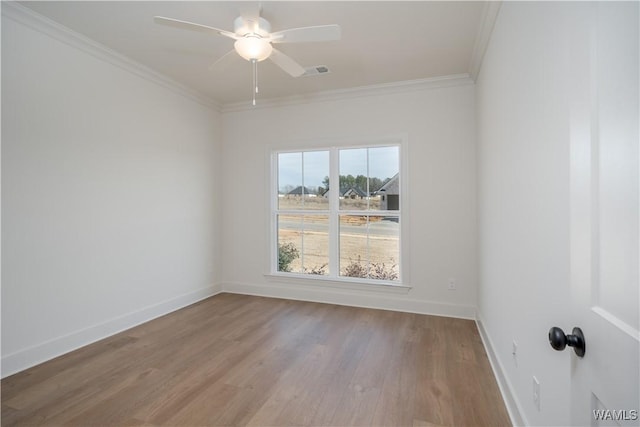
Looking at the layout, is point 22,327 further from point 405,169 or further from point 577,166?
point 405,169

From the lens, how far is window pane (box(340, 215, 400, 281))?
3.90 metres

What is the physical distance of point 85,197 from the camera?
2.83m

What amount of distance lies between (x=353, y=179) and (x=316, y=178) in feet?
1.73

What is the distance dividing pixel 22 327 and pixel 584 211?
11.5 feet

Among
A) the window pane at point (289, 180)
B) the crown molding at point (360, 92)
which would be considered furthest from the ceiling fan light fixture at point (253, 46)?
the window pane at point (289, 180)

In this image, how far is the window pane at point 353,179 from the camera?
402cm

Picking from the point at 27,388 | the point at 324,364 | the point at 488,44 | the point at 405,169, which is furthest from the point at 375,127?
the point at 27,388

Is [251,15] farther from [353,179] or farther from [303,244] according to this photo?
[303,244]

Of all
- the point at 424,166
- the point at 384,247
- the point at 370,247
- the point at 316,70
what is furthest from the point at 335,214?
the point at 316,70

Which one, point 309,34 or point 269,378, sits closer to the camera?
point 309,34

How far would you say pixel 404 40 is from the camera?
9.05ft

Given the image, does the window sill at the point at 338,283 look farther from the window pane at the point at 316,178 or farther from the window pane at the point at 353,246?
the window pane at the point at 316,178

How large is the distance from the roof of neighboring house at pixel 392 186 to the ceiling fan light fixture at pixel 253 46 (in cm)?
218

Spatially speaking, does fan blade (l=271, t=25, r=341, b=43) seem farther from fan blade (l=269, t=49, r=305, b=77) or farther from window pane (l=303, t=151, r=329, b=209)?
window pane (l=303, t=151, r=329, b=209)
